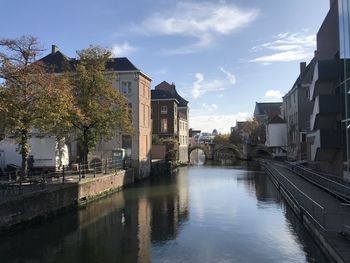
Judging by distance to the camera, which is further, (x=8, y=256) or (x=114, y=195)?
(x=114, y=195)

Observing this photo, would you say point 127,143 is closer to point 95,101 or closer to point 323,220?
point 95,101

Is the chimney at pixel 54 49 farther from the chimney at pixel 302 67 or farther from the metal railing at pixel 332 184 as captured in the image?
the chimney at pixel 302 67

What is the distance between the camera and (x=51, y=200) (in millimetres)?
27875

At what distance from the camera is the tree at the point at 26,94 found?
1025 inches

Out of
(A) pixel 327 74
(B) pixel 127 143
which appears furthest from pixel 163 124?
(A) pixel 327 74

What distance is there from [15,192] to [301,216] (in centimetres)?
1592

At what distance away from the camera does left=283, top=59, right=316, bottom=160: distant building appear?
6494 cm

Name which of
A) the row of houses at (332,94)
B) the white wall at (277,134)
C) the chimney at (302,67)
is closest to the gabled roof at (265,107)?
the white wall at (277,134)

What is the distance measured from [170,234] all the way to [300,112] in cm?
5007

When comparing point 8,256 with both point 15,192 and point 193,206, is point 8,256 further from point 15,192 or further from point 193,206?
point 193,206

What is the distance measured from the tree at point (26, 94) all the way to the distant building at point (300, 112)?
4106 cm

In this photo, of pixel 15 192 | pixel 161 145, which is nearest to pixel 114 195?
pixel 15 192

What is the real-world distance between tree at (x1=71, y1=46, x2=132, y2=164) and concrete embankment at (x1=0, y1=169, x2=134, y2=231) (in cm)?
405

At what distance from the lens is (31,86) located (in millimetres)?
27625
